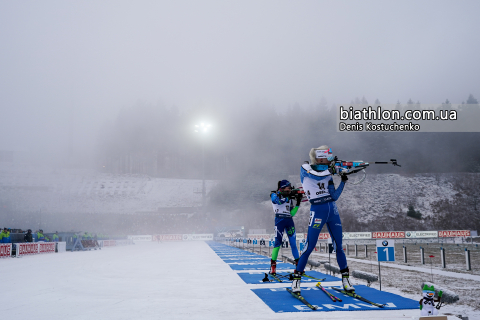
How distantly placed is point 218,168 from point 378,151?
4118 centimetres

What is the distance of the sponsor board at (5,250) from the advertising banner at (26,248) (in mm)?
390

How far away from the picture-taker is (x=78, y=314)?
468cm

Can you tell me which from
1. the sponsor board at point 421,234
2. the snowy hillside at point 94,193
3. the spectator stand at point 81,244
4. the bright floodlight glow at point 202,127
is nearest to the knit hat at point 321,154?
the spectator stand at point 81,244

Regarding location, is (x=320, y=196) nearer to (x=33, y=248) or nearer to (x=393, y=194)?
(x=33, y=248)

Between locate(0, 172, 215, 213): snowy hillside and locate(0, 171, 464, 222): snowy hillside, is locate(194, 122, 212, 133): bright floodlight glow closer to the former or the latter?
locate(0, 171, 464, 222): snowy hillside

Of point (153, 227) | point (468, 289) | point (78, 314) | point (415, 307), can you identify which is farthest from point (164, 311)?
point (153, 227)

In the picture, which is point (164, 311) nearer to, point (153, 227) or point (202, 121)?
point (202, 121)

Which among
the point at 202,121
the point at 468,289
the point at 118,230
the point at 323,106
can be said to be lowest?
the point at 118,230

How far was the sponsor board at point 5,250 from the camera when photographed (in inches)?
744

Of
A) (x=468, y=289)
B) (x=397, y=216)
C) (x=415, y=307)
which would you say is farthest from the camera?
(x=397, y=216)

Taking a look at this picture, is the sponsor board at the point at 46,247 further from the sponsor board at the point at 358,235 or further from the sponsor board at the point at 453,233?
the sponsor board at the point at 453,233

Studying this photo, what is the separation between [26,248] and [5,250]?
2.15m

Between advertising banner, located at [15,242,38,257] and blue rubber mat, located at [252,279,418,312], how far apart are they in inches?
740

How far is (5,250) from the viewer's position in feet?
63.4
